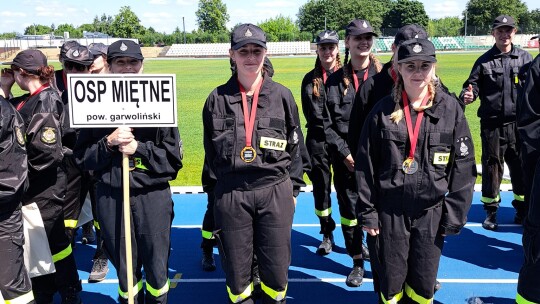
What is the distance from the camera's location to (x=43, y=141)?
4160mm

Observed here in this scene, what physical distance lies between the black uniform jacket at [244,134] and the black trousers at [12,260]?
1.50m

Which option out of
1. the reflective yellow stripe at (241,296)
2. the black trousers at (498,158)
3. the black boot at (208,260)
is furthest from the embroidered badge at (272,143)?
the black trousers at (498,158)

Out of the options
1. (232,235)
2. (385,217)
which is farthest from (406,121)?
(232,235)

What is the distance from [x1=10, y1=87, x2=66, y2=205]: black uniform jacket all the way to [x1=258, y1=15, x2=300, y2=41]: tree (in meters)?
61.2

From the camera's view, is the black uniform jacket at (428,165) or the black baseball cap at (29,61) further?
the black baseball cap at (29,61)

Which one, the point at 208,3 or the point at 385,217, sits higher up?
the point at 208,3

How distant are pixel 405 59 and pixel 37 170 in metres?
3.08

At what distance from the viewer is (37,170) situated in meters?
4.21

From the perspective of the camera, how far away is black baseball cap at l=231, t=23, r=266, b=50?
11.8ft

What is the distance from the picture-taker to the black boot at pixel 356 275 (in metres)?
5.18

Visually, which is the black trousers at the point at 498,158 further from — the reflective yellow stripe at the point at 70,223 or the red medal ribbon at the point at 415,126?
the reflective yellow stripe at the point at 70,223

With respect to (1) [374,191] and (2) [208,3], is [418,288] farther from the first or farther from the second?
(2) [208,3]

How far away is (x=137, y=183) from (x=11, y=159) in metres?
0.87

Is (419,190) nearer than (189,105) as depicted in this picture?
Yes
